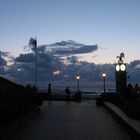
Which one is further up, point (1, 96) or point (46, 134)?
point (1, 96)

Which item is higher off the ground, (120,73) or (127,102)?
(120,73)

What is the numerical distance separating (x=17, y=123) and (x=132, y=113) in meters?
5.39

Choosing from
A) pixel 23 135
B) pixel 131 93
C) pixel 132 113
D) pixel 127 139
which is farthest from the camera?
A: pixel 131 93

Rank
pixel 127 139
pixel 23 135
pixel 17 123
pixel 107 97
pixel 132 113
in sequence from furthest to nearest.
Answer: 1. pixel 107 97
2. pixel 132 113
3. pixel 17 123
4. pixel 23 135
5. pixel 127 139

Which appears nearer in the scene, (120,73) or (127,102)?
(127,102)

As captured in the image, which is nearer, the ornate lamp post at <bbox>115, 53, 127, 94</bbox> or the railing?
the railing

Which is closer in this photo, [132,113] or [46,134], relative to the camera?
[46,134]

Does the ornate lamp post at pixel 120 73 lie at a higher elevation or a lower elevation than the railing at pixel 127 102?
higher

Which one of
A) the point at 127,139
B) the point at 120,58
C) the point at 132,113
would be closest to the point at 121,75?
the point at 120,58

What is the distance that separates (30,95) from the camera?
3366 centimetres

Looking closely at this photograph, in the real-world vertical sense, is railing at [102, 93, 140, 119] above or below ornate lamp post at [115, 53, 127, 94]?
below

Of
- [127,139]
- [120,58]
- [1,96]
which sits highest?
[120,58]

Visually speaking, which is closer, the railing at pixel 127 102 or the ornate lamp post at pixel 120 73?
the railing at pixel 127 102

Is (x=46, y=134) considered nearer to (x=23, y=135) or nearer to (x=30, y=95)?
(x=23, y=135)
